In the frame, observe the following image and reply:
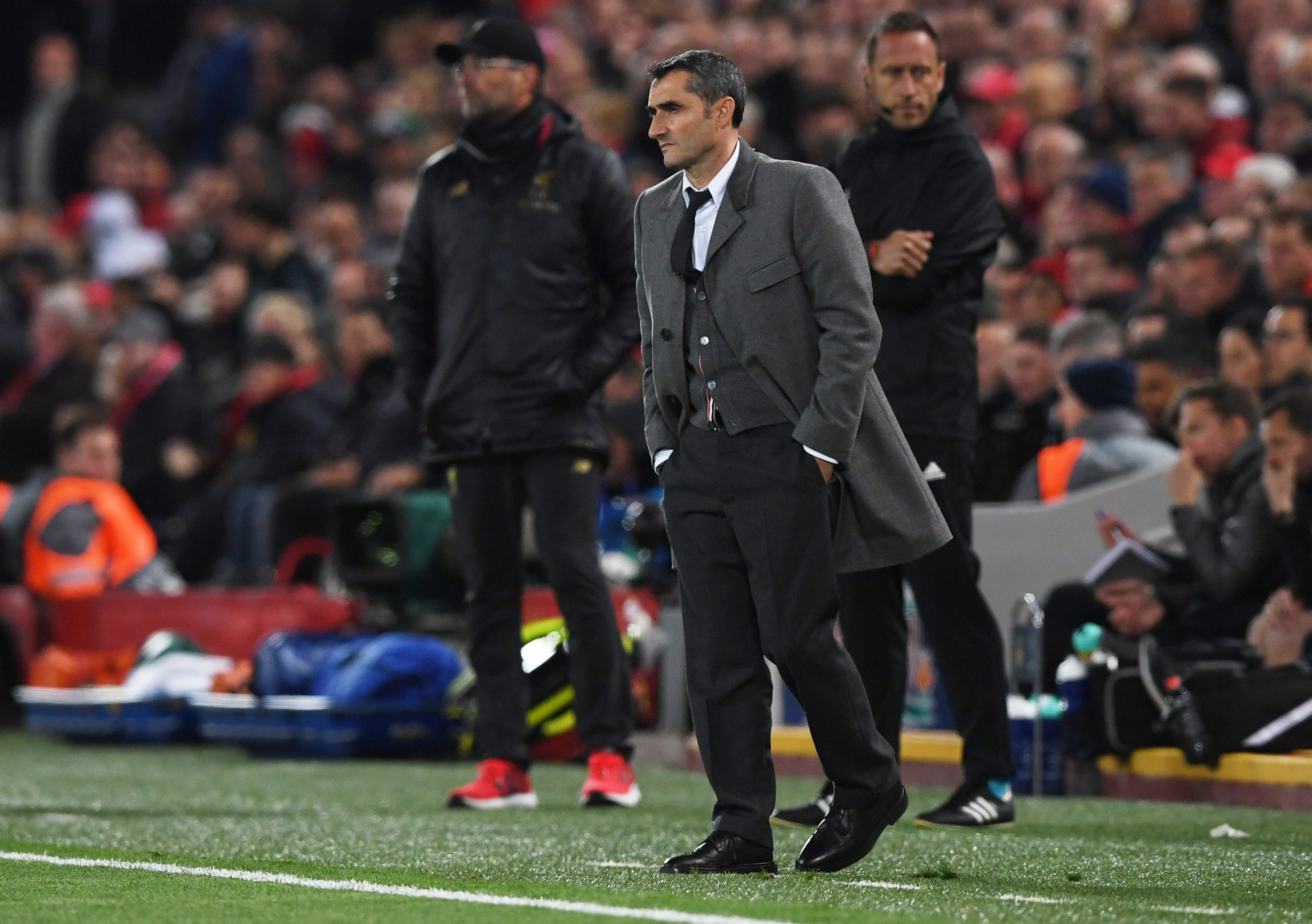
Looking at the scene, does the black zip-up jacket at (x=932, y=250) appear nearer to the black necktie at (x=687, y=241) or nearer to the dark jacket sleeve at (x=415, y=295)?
the black necktie at (x=687, y=241)

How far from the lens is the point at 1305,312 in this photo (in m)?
8.55

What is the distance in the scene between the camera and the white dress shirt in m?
5.07

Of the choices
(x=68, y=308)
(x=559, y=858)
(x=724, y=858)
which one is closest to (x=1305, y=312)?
(x=559, y=858)

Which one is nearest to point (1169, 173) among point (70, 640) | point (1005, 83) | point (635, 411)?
point (1005, 83)

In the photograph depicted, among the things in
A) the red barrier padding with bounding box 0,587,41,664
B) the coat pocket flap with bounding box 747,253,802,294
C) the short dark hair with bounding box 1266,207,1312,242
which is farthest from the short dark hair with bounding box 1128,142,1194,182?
the coat pocket flap with bounding box 747,253,802,294

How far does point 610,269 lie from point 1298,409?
2.34 meters

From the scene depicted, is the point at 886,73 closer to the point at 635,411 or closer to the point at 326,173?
the point at 635,411

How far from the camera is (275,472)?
41.7ft

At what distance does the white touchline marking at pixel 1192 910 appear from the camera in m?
4.37

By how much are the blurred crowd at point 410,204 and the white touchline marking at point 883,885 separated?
7.99ft

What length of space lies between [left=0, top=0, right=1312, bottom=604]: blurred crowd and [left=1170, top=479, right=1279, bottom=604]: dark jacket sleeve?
741 mm

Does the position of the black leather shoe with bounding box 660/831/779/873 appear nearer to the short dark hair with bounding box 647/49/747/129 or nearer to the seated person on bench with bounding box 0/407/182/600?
the short dark hair with bounding box 647/49/747/129

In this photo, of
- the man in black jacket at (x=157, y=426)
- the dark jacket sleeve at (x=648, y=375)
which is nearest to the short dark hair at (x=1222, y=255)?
the dark jacket sleeve at (x=648, y=375)

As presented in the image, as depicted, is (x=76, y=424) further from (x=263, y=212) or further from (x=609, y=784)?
(x=609, y=784)
